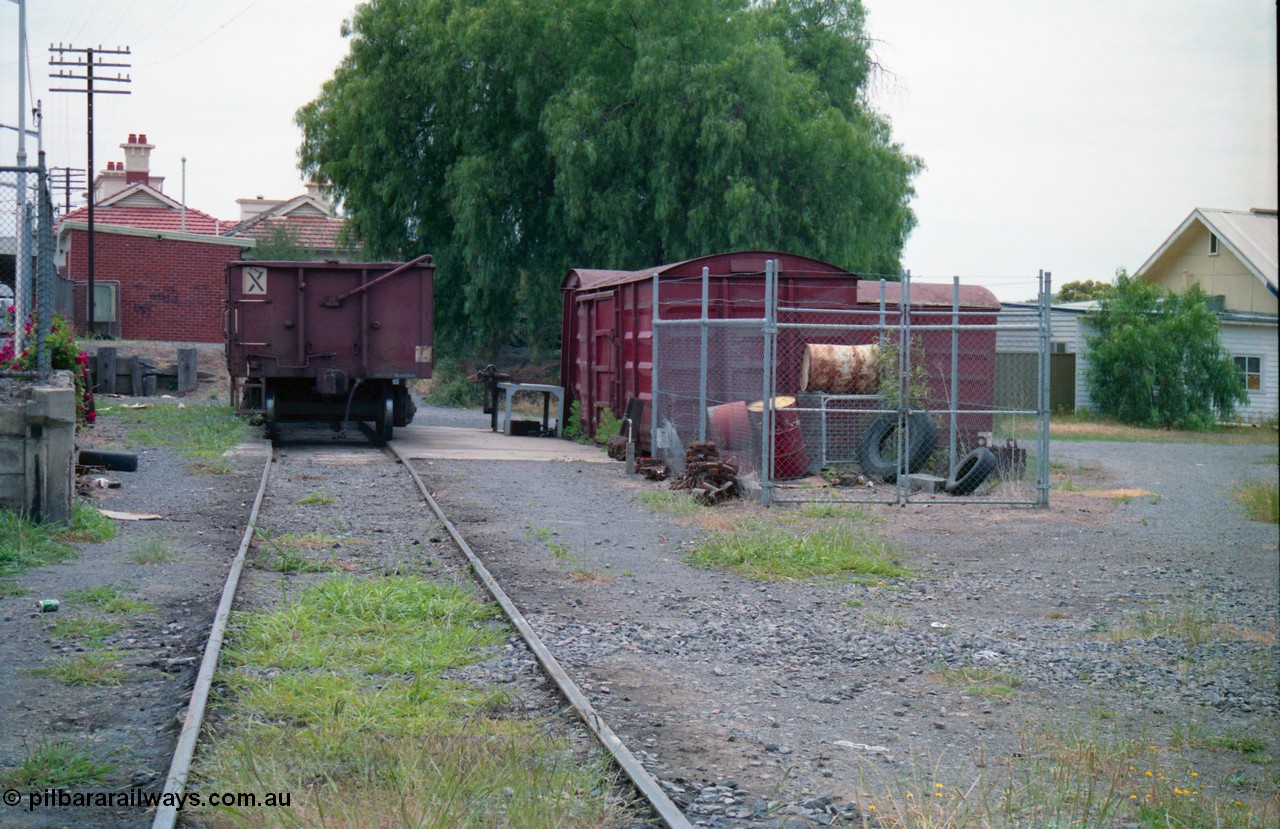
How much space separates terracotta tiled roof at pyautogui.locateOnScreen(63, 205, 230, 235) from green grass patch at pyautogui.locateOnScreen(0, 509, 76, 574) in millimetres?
40211

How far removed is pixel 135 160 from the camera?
60.3m

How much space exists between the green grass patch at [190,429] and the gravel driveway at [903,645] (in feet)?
19.5

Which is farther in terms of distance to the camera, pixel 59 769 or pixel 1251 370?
pixel 1251 370

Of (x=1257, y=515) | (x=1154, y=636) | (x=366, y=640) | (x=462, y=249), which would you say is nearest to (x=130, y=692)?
(x=366, y=640)

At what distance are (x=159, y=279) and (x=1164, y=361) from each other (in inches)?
1257

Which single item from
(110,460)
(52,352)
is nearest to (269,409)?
(110,460)

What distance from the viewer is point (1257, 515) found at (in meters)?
13.4

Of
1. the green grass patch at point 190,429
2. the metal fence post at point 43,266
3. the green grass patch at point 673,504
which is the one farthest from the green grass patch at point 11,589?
the green grass patch at point 190,429

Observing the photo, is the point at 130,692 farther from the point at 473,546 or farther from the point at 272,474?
the point at 272,474

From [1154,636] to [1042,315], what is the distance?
616 cm

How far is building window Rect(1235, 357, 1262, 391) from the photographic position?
33122 millimetres

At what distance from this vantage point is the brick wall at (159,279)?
136 ft

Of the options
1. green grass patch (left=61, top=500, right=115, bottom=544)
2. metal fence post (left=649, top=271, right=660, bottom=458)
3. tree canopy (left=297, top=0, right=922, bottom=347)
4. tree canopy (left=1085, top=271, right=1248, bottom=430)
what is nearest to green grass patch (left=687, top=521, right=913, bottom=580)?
green grass patch (left=61, top=500, right=115, bottom=544)

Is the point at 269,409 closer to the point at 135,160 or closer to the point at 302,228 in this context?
the point at 302,228
